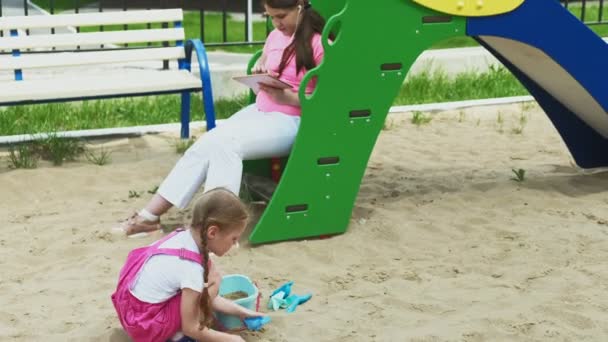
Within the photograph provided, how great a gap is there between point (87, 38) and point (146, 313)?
3.06 m

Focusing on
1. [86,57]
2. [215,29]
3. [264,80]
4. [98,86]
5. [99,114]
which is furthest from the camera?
[215,29]

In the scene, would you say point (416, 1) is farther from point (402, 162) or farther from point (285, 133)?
point (402, 162)

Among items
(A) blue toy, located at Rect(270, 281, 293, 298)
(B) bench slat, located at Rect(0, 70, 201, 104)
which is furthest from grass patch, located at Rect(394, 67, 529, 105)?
(A) blue toy, located at Rect(270, 281, 293, 298)

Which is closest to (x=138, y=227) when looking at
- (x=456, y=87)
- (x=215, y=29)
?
(x=456, y=87)

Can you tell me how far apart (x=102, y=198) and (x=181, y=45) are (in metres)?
1.41

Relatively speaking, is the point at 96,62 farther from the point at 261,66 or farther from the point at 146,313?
the point at 146,313

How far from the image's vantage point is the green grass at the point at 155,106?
6344 mm

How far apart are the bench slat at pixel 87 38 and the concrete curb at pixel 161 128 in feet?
1.61

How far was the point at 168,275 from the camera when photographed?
10.7ft

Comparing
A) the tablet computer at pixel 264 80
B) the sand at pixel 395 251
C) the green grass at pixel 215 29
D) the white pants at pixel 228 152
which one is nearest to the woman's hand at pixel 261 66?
the tablet computer at pixel 264 80

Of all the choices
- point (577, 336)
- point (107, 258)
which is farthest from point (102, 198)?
point (577, 336)

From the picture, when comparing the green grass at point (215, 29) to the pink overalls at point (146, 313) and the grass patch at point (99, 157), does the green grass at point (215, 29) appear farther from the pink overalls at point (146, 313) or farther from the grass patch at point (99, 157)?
the pink overalls at point (146, 313)

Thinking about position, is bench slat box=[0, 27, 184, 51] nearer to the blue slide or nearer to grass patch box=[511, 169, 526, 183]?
the blue slide

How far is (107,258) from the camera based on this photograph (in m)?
4.29
